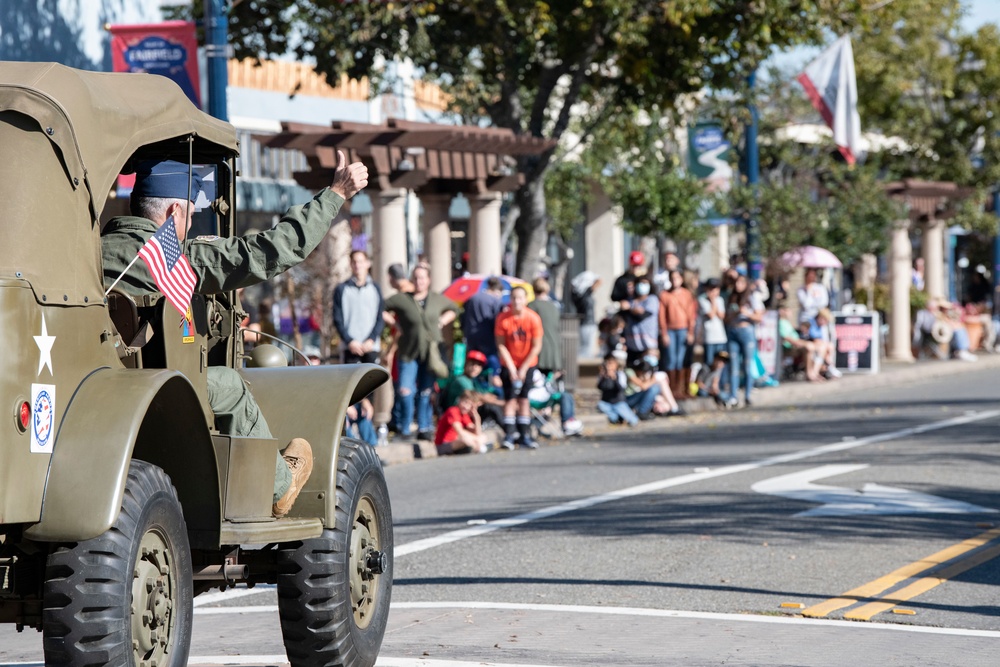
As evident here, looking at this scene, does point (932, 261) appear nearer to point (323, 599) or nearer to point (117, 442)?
point (323, 599)

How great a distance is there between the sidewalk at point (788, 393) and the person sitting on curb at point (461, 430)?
0.19m

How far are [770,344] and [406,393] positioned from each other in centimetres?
921

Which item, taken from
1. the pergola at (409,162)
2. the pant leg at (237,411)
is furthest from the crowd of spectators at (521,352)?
the pant leg at (237,411)

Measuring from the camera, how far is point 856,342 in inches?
1049

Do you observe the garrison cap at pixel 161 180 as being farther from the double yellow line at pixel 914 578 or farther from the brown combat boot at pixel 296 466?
the double yellow line at pixel 914 578

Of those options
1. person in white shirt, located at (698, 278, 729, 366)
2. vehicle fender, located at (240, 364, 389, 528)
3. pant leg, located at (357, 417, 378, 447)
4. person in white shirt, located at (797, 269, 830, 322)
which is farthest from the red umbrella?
vehicle fender, located at (240, 364, 389, 528)

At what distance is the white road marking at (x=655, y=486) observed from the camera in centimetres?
1035

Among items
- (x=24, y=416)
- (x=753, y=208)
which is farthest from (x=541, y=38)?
(x=24, y=416)

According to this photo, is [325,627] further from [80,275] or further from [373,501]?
[80,275]

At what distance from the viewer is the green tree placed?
66.3 feet

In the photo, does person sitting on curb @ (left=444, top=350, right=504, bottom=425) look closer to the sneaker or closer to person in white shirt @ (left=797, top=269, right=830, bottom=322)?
the sneaker

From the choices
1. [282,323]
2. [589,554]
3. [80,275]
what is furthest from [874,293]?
[80,275]

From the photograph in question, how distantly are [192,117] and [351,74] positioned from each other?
16121 mm

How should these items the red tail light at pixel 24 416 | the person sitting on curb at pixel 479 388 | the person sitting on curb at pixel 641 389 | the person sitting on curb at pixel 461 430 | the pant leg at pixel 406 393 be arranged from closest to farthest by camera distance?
the red tail light at pixel 24 416
the person sitting on curb at pixel 461 430
the person sitting on curb at pixel 479 388
the pant leg at pixel 406 393
the person sitting on curb at pixel 641 389
